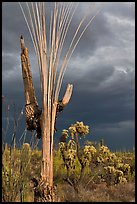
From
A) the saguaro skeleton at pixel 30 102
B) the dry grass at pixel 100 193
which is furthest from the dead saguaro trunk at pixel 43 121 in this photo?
the dry grass at pixel 100 193

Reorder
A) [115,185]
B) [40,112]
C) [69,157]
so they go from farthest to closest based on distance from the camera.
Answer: [115,185] < [69,157] < [40,112]

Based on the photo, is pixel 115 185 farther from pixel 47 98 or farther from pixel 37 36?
pixel 37 36

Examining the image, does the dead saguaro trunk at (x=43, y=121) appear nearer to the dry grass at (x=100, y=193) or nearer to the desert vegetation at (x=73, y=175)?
the desert vegetation at (x=73, y=175)

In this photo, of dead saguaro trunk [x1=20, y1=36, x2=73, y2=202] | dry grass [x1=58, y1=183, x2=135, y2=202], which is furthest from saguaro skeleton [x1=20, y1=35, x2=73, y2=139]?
dry grass [x1=58, y1=183, x2=135, y2=202]

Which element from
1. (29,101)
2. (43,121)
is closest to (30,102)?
(29,101)

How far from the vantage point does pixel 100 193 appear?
5262 millimetres

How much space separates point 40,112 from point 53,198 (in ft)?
3.07

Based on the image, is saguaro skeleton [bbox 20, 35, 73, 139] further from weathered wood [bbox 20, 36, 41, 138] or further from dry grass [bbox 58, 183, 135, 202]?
dry grass [bbox 58, 183, 135, 202]

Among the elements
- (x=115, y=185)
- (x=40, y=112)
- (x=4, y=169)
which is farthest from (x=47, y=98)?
(x=115, y=185)

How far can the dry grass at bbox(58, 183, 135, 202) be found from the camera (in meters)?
4.65

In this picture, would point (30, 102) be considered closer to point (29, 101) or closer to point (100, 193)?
point (29, 101)

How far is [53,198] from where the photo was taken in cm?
347

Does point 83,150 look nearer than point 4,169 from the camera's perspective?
No

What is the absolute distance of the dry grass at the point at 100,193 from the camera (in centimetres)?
465
